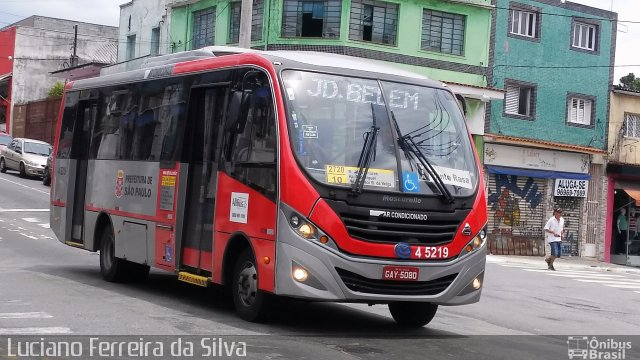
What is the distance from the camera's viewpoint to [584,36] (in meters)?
36.7

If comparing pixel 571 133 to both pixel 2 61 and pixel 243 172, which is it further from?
pixel 2 61

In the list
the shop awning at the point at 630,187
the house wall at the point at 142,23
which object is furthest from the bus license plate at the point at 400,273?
the house wall at the point at 142,23

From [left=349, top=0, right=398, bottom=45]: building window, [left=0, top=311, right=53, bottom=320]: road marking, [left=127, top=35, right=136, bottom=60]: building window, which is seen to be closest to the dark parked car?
[left=127, top=35, right=136, bottom=60]: building window

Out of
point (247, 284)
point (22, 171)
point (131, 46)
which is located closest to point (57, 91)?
point (131, 46)

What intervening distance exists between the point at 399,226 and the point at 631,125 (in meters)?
30.5

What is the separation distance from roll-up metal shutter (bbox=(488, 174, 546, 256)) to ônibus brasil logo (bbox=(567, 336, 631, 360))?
2173 centimetres

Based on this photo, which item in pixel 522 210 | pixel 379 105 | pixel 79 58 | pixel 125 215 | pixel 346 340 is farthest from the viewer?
pixel 79 58

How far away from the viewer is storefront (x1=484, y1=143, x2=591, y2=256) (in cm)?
3388

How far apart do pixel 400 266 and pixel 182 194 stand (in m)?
3.46

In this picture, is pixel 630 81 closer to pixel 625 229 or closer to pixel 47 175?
pixel 625 229

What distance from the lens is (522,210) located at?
1372 inches

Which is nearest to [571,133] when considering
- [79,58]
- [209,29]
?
[209,29]

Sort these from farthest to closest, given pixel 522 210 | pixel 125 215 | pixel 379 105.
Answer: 1. pixel 522 210
2. pixel 125 215
3. pixel 379 105

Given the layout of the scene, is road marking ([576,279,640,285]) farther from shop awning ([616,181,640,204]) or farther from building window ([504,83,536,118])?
shop awning ([616,181,640,204])
